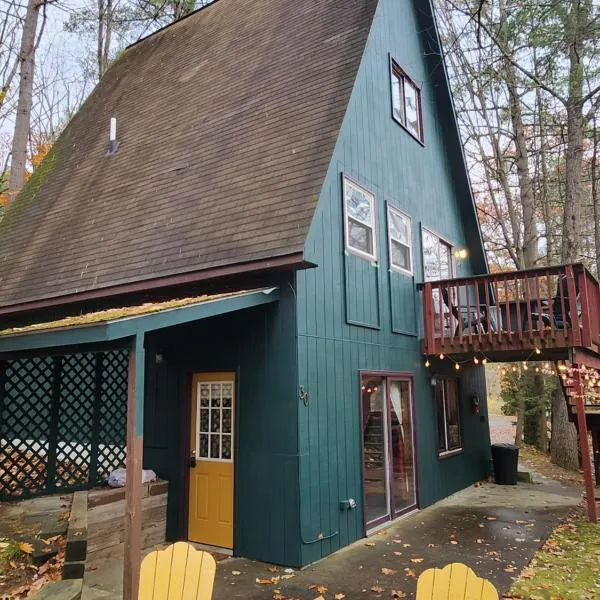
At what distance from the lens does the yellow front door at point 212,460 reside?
6043mm

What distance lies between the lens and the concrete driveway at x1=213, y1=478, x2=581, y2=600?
484 centimetres

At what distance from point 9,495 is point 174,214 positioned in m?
4.31

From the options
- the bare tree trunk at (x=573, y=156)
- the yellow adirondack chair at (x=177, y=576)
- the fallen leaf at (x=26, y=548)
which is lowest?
the fallen leaf at (x=26, y=548)

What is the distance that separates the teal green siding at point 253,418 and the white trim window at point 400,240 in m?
3.10

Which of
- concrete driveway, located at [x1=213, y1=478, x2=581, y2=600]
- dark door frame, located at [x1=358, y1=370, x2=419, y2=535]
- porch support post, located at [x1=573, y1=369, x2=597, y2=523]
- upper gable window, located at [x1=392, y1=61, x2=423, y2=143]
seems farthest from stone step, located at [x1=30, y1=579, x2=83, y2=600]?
upper gable window, located at [x1=392, y1=61, x2=423, y2=143]

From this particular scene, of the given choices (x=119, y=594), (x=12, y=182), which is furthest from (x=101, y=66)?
(x=119, y=594)

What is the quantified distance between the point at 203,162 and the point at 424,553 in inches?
243

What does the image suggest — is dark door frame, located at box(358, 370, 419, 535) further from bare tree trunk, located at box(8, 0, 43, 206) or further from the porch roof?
bare tree trunk, located at box(8, 0, 43, 206)

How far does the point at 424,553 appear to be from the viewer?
19.3 ft

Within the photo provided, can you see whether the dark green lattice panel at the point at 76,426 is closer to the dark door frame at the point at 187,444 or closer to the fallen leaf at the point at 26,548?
the dark door frame at the point at 187,444

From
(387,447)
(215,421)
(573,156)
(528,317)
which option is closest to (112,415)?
(215,421)

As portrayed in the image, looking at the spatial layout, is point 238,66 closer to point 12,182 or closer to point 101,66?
point 12,182

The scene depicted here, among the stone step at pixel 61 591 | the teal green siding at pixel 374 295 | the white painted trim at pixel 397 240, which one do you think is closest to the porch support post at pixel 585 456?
the teal green siding at pixel 374 295

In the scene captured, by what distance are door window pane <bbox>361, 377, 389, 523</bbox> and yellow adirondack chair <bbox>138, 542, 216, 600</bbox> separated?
4273mm
